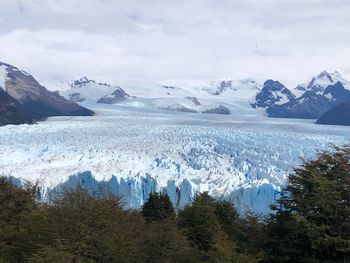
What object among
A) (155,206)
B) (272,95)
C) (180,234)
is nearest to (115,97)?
(272,95)

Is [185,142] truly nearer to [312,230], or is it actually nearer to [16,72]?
[312,230]

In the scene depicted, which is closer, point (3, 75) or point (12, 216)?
point (12, 216)

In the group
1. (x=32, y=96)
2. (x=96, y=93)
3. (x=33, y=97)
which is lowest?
(x=33, y=97)

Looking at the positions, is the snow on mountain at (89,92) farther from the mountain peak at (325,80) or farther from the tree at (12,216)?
the tree at (12,216)

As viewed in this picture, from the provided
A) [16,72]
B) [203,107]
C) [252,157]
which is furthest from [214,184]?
[203,107]

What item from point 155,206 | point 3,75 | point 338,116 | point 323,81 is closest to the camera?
point 155,206

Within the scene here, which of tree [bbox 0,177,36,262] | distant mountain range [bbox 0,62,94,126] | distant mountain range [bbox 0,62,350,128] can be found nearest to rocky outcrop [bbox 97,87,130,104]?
distant mountain range [bbox 0,62,350,128]

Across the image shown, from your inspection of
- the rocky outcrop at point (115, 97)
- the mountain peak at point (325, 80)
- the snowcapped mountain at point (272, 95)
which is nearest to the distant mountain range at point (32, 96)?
the rocky outcrop at point (115, 97)

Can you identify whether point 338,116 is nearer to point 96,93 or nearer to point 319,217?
point 96,93
